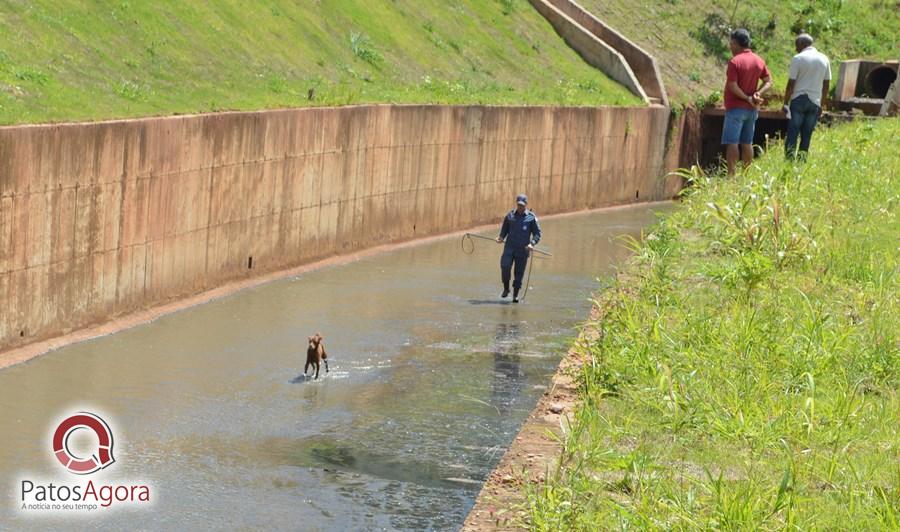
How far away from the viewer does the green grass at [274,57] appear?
20281 millimetres

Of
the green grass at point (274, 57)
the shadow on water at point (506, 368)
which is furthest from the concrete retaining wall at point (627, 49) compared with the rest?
the shadow on water at point (506, 368)

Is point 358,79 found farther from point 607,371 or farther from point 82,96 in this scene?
point 607,371

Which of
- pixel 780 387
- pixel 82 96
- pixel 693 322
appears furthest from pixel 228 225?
pixel 780 387

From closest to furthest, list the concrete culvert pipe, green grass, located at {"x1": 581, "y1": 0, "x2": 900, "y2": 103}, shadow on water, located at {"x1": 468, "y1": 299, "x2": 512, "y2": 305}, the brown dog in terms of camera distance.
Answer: the brown dog, shadow on water, located at {"x1": 468, "y1": 299, "x2": 512, "y2": 305}, the concrete culvert pipe, green grass, located at {"x1": 581, "y1": 0, "x2": 900, "y2": 103}

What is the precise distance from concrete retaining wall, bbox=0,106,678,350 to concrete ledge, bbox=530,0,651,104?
5.00 m

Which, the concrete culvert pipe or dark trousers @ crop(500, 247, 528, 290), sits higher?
the concrete culvert pipe

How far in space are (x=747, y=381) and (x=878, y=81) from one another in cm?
3644

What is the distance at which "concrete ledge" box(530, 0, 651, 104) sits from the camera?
4062cm

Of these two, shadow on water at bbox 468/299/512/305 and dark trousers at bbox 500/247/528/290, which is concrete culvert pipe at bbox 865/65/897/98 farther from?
shadow on water at bbox 468/299/512/305

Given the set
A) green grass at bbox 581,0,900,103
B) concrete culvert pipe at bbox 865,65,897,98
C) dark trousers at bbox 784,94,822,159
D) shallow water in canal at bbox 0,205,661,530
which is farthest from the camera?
green grass at bbox 581,0,900,103

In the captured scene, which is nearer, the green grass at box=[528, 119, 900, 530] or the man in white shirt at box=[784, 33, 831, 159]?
the green grass at box=[528, 119, 900, 530]

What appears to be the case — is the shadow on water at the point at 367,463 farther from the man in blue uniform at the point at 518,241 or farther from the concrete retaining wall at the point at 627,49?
the concrete retaining wall at the point at 627,49

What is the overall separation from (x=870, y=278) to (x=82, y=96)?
447 inches

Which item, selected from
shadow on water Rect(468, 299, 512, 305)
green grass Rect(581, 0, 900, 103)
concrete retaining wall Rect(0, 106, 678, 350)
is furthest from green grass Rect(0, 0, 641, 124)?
shadow on water Rect(468, 299, 512, 305)
